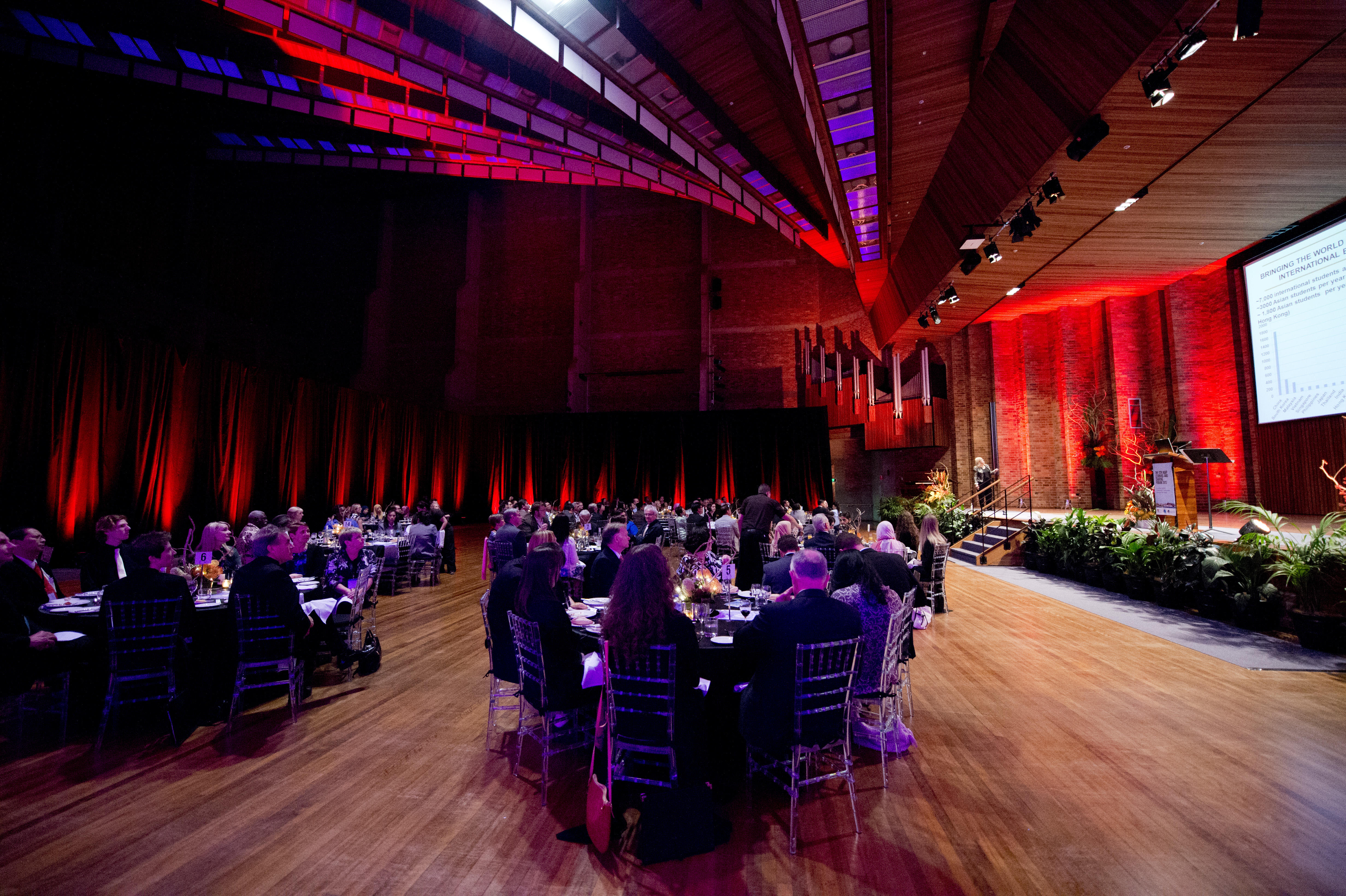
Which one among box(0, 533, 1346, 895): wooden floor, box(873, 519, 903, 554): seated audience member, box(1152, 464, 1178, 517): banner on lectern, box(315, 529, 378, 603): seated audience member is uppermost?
box(1152, 464, 1178, 517): banner on lectern

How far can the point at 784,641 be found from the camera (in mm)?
2490

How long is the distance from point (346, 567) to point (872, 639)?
4277mm

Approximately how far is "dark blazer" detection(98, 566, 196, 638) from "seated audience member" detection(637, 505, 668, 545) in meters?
2.85

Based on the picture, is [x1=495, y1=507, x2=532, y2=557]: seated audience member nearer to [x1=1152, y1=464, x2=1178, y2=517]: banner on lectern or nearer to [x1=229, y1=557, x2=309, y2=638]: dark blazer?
[x1=229, y1=557, x2=309, y2=638]: dark blazer

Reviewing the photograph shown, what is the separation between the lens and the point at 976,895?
7.13ft

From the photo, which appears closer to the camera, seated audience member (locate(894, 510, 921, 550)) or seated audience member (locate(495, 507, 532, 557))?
seated audience member (locate(495, 507, 532, 557))

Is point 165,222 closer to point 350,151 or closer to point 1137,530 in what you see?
point 350,151

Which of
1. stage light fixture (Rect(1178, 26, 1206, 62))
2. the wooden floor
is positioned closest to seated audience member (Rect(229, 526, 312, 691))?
the wooden floor

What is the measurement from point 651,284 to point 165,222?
1127 centimetres

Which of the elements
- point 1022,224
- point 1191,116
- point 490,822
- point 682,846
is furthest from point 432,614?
point 1191,116

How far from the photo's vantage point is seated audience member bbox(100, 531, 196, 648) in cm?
332

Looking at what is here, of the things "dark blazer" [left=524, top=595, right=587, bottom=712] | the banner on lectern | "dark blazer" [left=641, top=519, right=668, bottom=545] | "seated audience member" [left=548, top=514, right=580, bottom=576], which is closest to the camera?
"dark blazer" [left=524, top=595, right=587, bottom=712]

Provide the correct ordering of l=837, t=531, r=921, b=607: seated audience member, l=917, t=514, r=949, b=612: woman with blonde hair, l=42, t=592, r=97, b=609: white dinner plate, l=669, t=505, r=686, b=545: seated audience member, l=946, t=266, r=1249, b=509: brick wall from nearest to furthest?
l=42, t=592, r=97, b=609: white dinner plate
l=837, t=531, r=921, b=607: seated audience member
l=917, t=514, r=949, b=612: woman with blonde hair
l=946, t=266, r=1249, b=509: brick wall
l=669, t=505, r=686, b=545: seated audience member

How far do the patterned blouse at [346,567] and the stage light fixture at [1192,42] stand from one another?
274 inches
